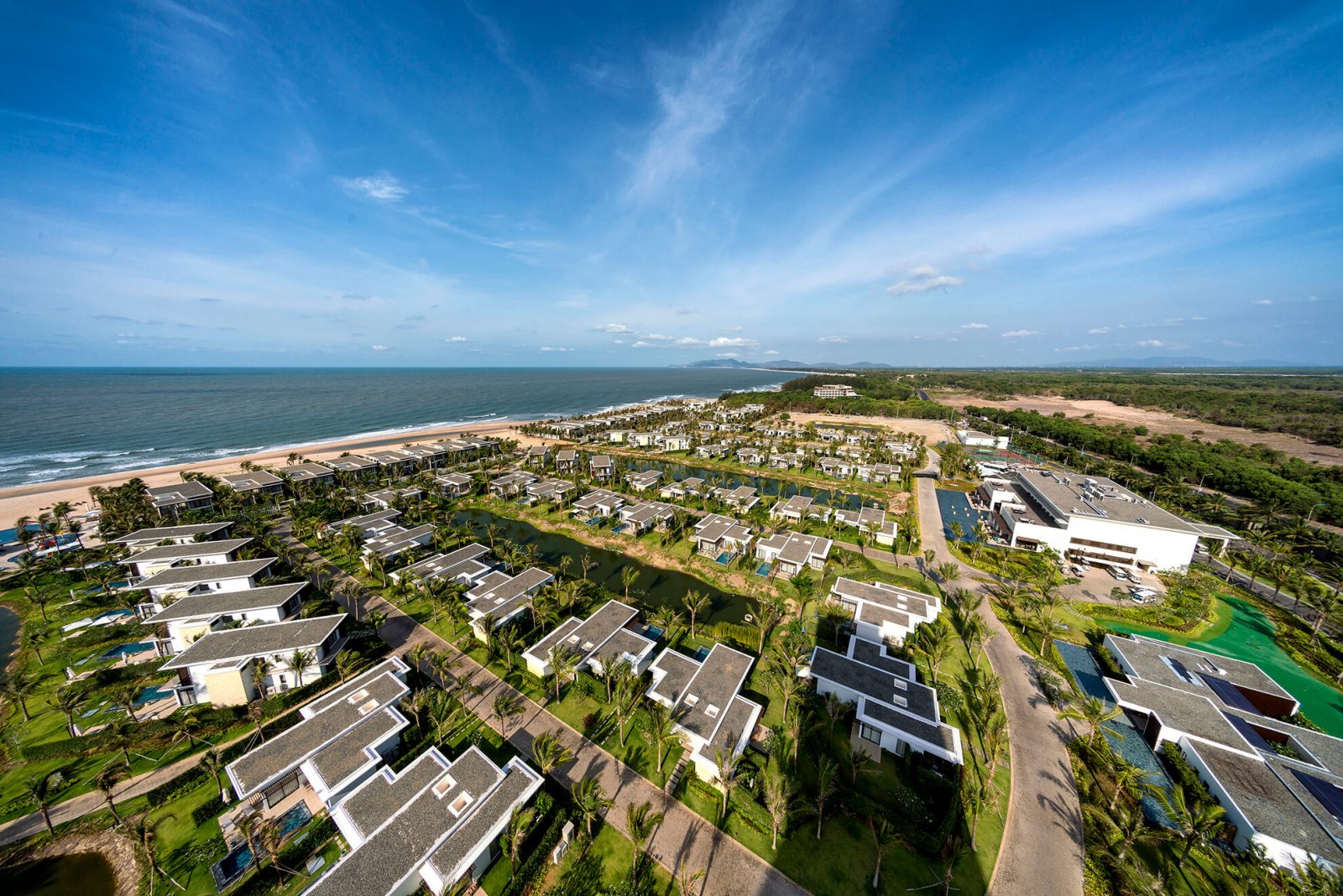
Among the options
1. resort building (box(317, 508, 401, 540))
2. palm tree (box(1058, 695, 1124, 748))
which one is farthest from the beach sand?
palm tree (box(1058, 695, 1124, 748))

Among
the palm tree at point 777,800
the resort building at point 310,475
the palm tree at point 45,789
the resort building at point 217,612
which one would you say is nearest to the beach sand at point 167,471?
the resort building at point 310,475

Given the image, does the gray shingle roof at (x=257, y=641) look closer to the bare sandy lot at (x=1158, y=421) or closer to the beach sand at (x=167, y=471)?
the beach sand at (x=167, y=471)

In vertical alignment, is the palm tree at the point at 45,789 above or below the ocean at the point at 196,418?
above

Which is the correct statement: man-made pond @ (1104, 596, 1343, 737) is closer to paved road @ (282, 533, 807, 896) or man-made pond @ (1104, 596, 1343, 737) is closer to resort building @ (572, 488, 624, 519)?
paved road @ (282, 533, 807, 896)

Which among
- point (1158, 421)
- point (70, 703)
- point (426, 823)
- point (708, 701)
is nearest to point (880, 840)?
point (708, 701)

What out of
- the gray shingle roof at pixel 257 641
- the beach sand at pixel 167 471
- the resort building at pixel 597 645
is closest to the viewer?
the gray shingle roof at pixel 257 641

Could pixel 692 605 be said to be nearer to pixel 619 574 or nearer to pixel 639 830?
pixel 619 574
